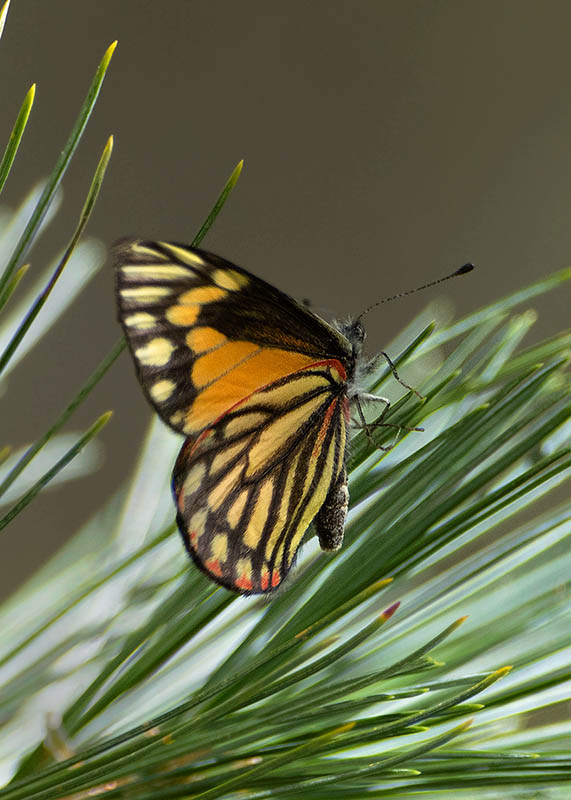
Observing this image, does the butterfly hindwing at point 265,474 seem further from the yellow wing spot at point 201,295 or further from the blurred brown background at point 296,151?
the blurred brown background at point 296,151

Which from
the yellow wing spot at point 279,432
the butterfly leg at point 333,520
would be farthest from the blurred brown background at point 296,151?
the butterfly leg at point 333,520

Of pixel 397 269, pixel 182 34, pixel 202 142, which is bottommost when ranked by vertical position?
pixel 397 269

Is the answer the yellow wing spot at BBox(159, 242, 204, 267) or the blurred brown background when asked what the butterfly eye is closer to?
the yellow wing spot at BBox(159, 242, 204, 267)

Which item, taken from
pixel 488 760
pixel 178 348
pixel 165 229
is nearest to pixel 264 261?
pixel 165 229

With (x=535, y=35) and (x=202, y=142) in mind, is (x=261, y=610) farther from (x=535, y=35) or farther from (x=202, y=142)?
(x=535, y=35)

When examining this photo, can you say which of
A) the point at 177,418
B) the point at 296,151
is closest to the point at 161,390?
the point at 177,418

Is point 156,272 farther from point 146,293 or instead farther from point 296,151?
point 296,151
